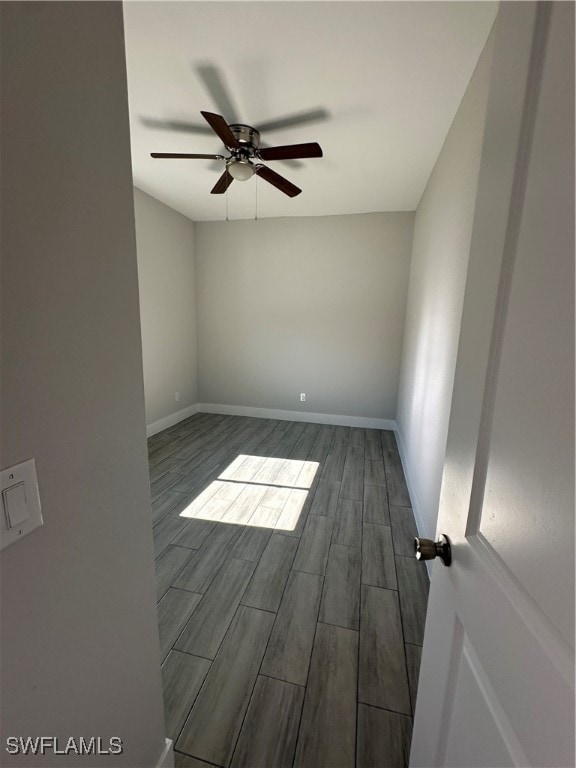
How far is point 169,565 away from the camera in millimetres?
1906

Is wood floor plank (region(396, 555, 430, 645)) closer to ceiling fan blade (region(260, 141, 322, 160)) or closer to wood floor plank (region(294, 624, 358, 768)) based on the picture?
wood floor plank (region(294, 624, 358, 768))

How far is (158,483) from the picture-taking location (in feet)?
9.21

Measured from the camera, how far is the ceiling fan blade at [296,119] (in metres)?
1.98

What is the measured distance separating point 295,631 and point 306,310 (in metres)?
3.49

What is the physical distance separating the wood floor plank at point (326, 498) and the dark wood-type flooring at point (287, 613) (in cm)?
1

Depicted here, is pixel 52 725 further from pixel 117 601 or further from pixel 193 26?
pixel 193 26

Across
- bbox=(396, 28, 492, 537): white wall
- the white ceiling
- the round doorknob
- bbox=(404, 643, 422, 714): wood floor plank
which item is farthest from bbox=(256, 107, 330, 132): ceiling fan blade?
bbox=(404, 643, 422, 714): wood floor plank

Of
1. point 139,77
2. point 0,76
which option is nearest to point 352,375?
point 139,77

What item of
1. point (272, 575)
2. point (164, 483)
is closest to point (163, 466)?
point (164, 483)

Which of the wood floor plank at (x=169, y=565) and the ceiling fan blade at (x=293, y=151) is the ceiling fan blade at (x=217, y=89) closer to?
the ceiling fan blade at (x=293, y=151)

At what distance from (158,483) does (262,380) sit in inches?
84.3

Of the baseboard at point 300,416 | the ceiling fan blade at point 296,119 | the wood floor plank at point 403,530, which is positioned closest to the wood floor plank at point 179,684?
the wood floor plank at point 403,530

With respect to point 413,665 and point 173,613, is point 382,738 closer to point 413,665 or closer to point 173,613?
point 413,665

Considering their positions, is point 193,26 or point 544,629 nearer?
point 544,629
